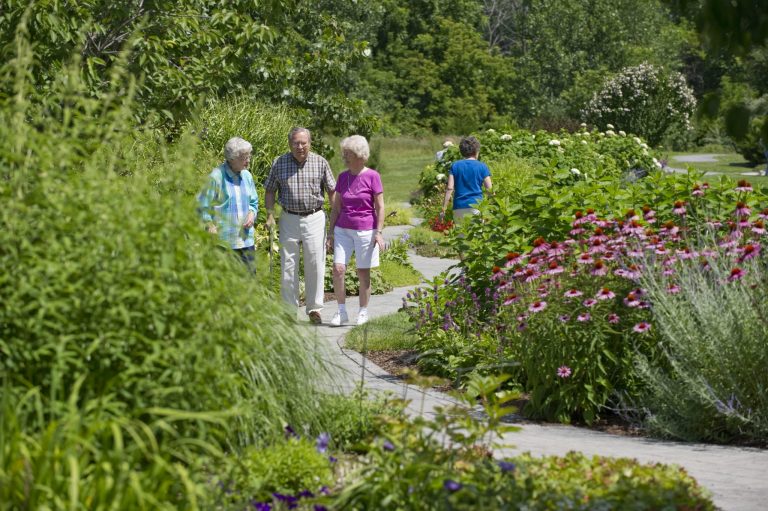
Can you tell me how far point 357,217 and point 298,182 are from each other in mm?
655

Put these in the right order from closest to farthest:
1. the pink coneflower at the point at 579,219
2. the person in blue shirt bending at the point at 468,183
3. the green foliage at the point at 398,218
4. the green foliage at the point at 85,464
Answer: the green foliage at the point at 85,464 → the pink coneflower at the point at 579,219 → the person in blue shirt bending at the point at 468,183 → the green foliage at the point at 398,218

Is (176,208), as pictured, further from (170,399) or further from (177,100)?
(177,100)

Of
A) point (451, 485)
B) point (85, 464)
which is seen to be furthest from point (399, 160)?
point (85, 464)

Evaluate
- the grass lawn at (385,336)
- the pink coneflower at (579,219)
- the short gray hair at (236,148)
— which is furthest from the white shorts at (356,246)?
the pink coneflower at (579,219)

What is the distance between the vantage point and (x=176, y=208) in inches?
162

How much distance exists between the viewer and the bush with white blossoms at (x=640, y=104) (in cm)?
3741

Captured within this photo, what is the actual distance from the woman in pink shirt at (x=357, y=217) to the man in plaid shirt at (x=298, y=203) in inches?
6.7

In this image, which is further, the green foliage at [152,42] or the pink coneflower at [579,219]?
the green foliage at [152,42]

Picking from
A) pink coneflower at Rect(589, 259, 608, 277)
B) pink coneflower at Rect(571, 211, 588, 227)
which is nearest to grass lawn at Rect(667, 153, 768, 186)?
pink coneflower at Rect(571, 211, 588, 227)

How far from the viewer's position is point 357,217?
9805 mm

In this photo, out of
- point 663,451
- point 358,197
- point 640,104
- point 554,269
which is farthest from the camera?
point 640,104

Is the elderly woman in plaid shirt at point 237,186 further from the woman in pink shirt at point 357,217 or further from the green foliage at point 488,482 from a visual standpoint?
the green foliage at point 488,482

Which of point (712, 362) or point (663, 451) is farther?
point (712, 362)

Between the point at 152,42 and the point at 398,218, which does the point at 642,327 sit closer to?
the point at 152,42
